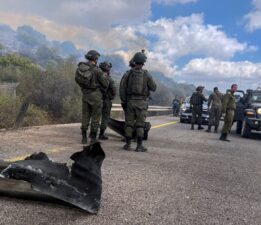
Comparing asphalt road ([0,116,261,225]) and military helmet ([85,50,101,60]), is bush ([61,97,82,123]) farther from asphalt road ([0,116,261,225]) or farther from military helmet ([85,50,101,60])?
military helmet ([85,50,101,60])

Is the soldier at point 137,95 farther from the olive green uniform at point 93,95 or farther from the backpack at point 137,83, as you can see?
the olive green uniform at point 93,95

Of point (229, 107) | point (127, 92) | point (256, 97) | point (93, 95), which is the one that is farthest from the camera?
point (256, 97)

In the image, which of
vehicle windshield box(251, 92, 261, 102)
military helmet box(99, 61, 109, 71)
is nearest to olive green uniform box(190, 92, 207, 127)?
vehicle windshield box(251, 92, 261, 102)

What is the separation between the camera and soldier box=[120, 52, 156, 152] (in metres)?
9.02

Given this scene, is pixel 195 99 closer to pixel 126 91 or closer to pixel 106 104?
pixel 106 104

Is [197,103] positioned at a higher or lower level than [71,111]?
higher

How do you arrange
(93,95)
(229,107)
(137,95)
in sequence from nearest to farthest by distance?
(137,95) → (93,95) → (229,107)

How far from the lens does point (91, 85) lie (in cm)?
930

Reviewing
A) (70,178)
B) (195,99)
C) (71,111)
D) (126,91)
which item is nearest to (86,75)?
(126,91)

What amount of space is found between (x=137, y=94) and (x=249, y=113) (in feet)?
25.3

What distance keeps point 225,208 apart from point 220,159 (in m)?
4.39

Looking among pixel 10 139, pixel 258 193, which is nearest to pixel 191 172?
pixel 258 193

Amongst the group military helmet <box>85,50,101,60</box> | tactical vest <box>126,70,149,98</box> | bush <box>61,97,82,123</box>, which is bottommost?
bush <box>61,97,82,123</box>

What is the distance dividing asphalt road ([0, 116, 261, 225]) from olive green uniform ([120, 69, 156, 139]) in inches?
25.3
